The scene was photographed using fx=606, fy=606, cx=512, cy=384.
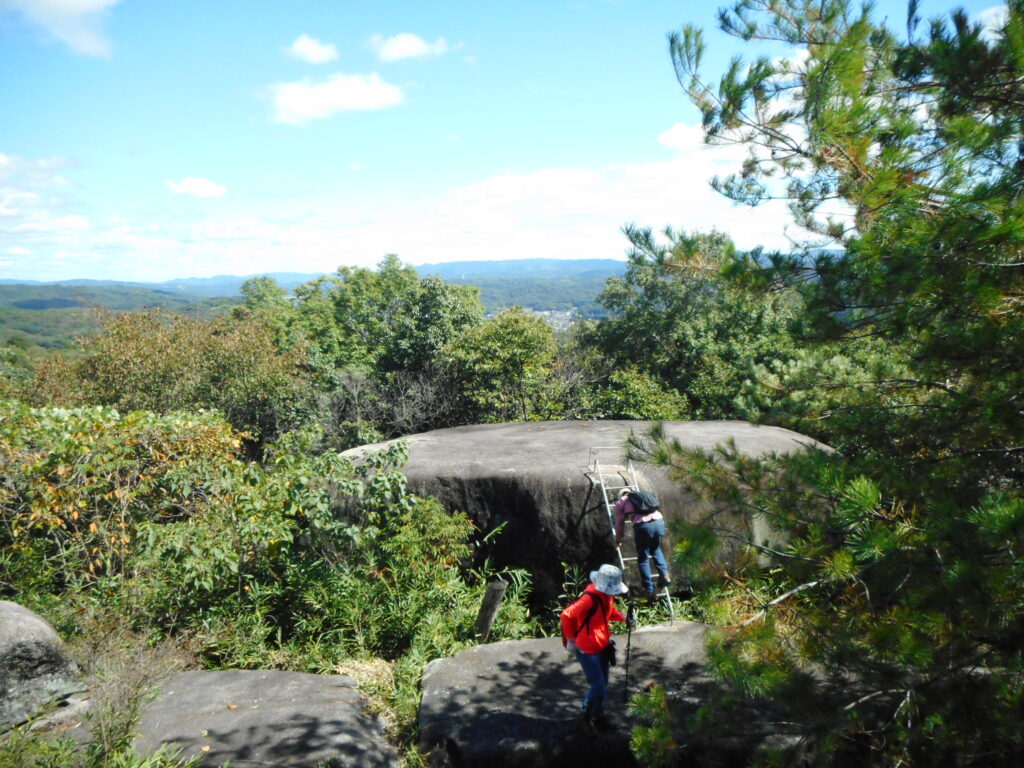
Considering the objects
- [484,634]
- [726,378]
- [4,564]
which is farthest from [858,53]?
[726,378]

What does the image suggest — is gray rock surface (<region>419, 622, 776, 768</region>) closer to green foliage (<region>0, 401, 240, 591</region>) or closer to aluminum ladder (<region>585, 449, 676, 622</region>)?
aluminum ladder (<region>585, 449, 676, 622</region>)

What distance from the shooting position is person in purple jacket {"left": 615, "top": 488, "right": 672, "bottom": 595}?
734cm

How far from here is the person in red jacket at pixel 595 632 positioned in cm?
516

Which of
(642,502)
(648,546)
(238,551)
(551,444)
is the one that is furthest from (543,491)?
(238,551)

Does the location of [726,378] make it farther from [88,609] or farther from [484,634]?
[88,609]

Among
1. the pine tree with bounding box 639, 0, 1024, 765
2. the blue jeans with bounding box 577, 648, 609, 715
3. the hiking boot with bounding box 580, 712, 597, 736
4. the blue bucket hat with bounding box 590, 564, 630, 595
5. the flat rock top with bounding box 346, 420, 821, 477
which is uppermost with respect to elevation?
the pine tree with bounding box 639, 0, 1024, 765

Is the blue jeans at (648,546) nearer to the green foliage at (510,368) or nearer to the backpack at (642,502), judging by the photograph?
the backpack at (642,502)

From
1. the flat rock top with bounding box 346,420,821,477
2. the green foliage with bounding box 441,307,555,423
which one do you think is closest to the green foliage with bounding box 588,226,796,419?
the green foliage with bounding box 441,307,555,423

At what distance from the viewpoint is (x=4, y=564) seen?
8.13 m

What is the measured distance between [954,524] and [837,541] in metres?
0.84

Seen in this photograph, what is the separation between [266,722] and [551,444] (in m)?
6.23

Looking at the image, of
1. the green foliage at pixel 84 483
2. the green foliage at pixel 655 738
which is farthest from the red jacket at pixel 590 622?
the green foliage at pixel 84 483

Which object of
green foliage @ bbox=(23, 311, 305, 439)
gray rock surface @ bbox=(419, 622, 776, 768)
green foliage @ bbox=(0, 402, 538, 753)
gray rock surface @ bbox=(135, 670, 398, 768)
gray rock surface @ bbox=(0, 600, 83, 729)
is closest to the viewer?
gray rock surface @ bbox=(135, 670, 398, 768)

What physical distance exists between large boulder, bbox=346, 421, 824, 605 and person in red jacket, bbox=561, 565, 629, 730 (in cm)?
290
